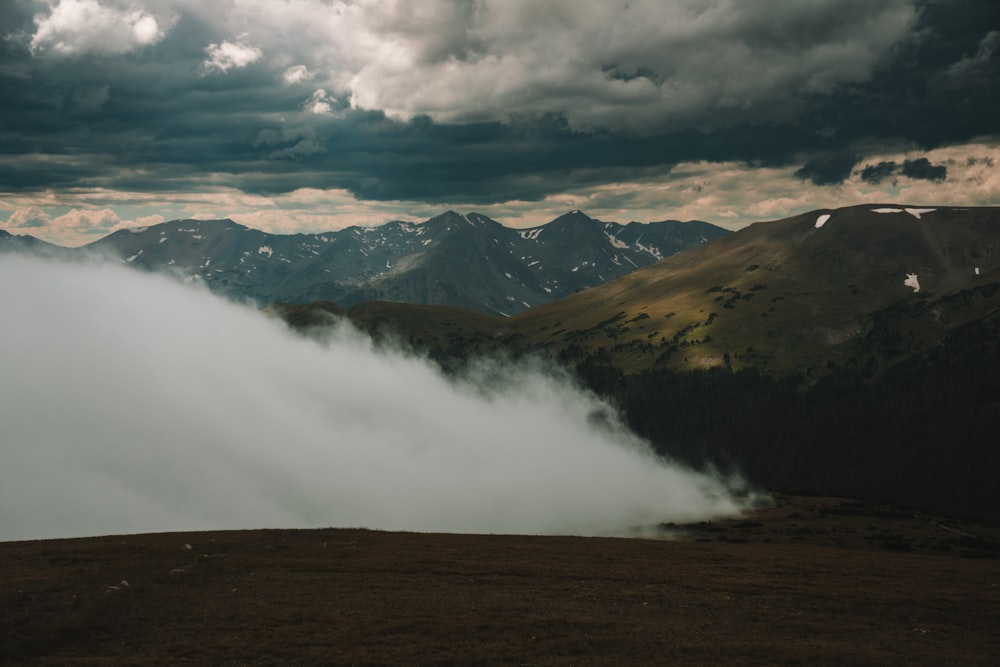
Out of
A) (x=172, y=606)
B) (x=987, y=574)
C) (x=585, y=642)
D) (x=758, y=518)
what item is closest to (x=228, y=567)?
(x=172, y=606)

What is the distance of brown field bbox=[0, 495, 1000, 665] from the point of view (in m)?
46.1

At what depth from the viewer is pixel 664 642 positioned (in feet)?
158

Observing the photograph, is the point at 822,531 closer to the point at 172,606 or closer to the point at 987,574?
the point at 987,574

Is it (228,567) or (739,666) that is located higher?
(739,666)

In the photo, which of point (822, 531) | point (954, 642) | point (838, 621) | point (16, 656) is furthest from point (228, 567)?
point (822, 531)

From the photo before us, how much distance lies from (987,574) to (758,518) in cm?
9468

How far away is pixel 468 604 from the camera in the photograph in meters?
57.9

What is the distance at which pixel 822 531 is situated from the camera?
147125 millimetres

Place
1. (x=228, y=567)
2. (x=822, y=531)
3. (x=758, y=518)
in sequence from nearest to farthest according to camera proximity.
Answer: (x=228, y=567)
(x=822, y=531)
(x=758, y=518)

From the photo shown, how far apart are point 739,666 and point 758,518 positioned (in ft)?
468

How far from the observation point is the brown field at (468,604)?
46.1m

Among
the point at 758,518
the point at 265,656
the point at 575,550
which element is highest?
the point at 265,656

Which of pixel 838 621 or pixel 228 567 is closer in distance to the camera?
pixel 838 621

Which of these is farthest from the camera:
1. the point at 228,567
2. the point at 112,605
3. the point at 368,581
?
the point at 228,567
